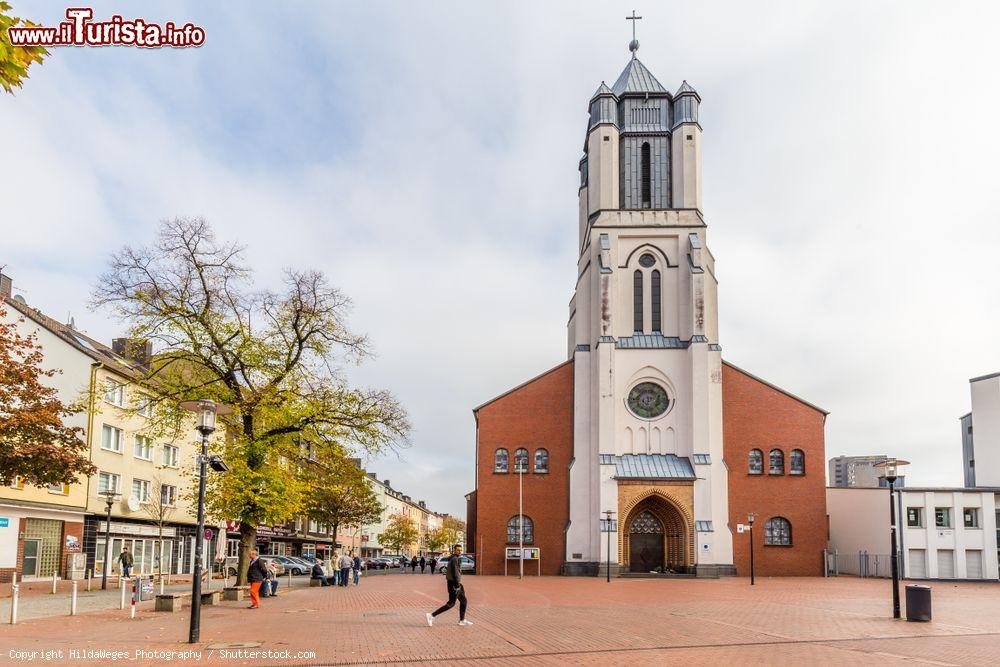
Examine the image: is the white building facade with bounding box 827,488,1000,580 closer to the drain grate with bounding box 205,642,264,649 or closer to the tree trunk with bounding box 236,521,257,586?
the tree trunk with bounding box 236,521,257,586

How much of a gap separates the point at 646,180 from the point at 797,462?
19.5 meters

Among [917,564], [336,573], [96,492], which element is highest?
[96,492]

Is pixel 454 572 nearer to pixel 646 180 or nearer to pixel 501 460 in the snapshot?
pixel 501 460

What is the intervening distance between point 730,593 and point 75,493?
2847cm

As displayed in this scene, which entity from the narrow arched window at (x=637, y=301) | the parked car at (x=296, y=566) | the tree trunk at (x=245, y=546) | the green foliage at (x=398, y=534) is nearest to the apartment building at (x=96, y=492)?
the tree trunk at (x=245, y=546)

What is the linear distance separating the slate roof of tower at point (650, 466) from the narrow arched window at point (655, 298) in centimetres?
788

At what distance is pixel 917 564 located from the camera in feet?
155

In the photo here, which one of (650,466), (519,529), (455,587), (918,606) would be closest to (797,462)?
(650,466)

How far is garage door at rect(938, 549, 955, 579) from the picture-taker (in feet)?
154

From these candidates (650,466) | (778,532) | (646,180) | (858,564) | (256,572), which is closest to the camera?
(256,572)

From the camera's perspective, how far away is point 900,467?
68.7 feet

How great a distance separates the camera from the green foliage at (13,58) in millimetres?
5480

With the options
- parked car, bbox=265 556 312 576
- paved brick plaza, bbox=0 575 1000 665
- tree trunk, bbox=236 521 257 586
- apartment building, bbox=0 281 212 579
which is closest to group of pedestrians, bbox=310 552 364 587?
apartment building, bbox=0 281 212 579

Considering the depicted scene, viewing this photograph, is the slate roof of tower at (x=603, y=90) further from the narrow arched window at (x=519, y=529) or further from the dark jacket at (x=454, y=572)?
the dark jacket at (x=454, y=572)
